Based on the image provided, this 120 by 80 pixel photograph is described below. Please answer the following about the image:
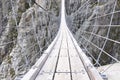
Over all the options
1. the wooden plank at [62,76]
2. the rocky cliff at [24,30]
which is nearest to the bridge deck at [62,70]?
the wooden plank at [62,76]

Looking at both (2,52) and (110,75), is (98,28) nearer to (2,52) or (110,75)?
(110,75)

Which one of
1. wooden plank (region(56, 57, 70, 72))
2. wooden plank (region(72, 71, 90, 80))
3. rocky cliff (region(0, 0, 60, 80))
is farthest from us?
rocky cliff (region(0, 0, 60, 80))

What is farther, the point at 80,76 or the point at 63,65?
the point at 63,65

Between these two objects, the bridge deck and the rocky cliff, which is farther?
the rocky cliff

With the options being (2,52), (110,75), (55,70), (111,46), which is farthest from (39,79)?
(2,52)

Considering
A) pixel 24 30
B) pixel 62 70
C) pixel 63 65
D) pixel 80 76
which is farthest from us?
pixel 24 30

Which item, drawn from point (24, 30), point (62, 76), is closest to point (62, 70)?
point (62, 76)

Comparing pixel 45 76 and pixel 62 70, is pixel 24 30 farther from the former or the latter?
pixel 45 76

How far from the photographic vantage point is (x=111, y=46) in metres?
4.32

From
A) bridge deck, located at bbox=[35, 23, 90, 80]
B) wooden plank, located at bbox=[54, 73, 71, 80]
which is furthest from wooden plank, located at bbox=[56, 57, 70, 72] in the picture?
wooden plank, located at bbox=[54, 73, 71, 80]

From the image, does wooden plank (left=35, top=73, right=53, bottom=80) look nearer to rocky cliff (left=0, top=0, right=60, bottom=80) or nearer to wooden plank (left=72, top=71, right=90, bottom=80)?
wooden plank (left=72, top=71, right=90, bottom=80)

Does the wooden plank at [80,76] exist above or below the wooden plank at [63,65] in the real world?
above

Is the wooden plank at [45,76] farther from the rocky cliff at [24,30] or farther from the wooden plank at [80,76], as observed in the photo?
the rocky cliff at [24,30]

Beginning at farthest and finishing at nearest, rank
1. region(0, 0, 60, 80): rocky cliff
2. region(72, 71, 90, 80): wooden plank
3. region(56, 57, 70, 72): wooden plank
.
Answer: region(0, 0, 60, 80): rocky cliff < region(56, 57, 70, 72): wooden plank < region(72, 71, 90, 80): wooden plank
